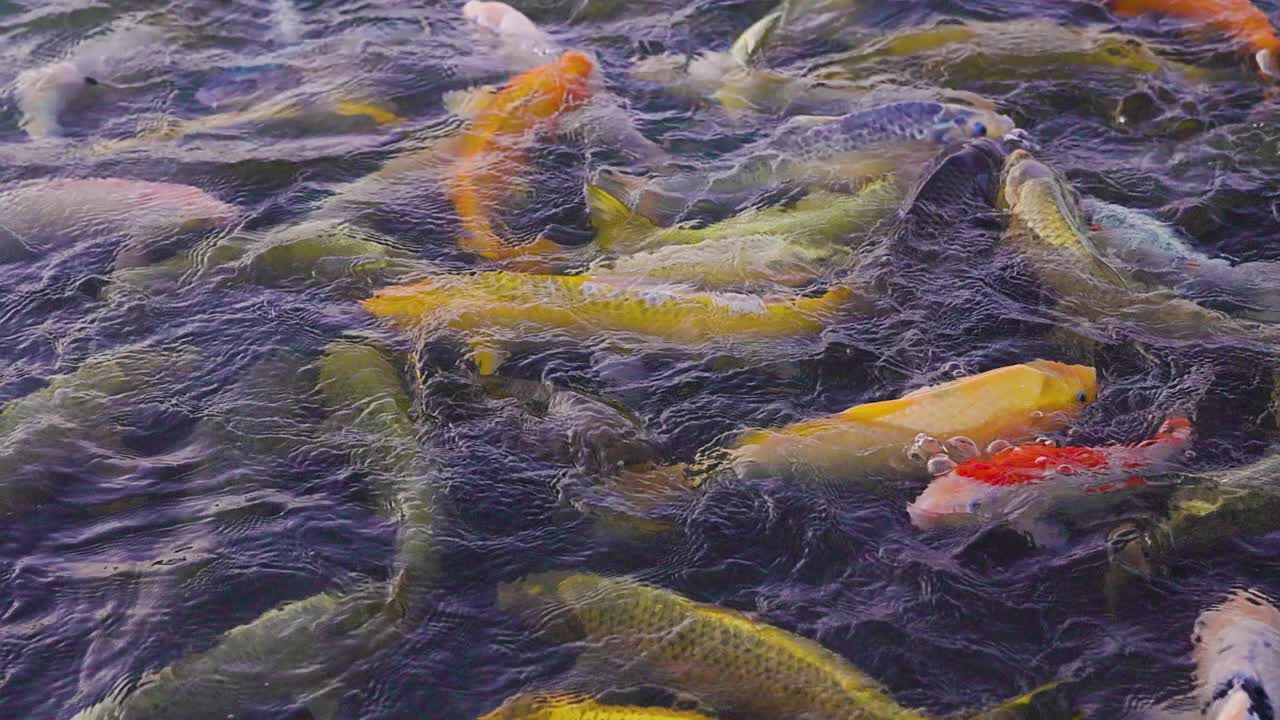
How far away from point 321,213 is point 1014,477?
2960mm

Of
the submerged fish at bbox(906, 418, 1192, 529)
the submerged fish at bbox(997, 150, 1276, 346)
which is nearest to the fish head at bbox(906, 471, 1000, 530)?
the submerged fish at bbox(906, 418, 1192, 529)

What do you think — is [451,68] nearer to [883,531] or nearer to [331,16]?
[331,16]

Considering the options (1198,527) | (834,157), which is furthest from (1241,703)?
(834,157)

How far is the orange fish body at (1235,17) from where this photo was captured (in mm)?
5695

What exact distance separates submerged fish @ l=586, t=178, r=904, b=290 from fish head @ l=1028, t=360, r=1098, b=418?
946 mm

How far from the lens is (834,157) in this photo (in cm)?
500

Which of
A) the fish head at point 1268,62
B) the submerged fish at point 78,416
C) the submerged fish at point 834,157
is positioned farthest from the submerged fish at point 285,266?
the fish head at point 1268,62

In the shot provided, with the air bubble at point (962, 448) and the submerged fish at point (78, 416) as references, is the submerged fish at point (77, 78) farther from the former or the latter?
the air bubble at point (962, 448)

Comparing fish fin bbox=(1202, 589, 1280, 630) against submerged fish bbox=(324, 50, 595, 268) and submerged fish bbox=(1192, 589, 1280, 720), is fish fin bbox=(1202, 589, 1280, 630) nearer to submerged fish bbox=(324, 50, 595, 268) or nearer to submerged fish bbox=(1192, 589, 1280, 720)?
submerged fish bbox=(1192, 589, 1280, 720)

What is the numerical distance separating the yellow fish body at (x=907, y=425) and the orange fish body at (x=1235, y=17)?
3014 mm

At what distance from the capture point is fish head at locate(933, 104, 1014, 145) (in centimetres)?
505

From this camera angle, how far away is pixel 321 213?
487 cm

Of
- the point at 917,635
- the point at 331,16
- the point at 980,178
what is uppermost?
the point at 331,16

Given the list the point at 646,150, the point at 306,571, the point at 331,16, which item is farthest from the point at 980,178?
the point at 331,16
